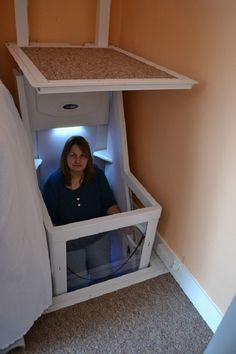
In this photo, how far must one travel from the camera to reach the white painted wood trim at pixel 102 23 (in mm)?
1471

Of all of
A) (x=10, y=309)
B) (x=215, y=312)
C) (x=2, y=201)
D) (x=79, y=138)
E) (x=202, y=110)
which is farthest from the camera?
(x=79, y=138)

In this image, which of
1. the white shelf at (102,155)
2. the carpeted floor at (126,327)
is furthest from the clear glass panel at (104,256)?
the white shelf at (102,155)

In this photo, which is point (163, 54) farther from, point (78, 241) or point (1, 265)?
point (1, 265)

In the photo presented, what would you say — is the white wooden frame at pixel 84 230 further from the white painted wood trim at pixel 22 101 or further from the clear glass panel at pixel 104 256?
the white painted wood trim at pixel 22 101

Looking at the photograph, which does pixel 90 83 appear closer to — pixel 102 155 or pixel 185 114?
pixel 185 114

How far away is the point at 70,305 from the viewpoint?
1.35 metres

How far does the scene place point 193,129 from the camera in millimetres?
1244

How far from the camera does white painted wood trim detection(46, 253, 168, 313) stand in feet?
4.44

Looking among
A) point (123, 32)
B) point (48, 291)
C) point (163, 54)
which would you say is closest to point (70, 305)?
point (48, 291)

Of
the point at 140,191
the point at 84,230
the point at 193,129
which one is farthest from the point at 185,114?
the point at 84,230

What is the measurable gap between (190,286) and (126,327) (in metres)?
0.36

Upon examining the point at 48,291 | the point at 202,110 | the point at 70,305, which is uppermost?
the point at 202,110

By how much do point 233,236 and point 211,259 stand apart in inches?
7.3

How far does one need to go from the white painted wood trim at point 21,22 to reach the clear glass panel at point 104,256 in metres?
0.96
